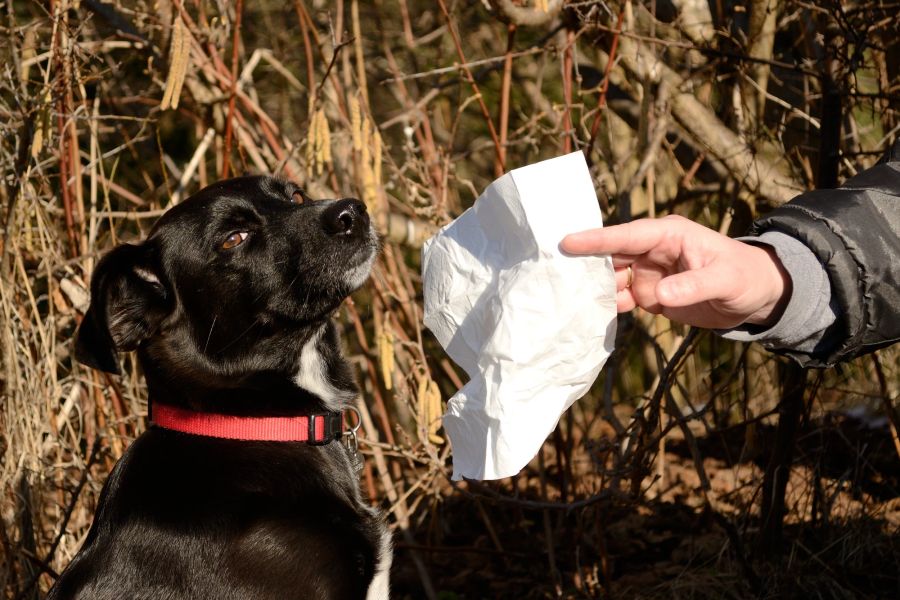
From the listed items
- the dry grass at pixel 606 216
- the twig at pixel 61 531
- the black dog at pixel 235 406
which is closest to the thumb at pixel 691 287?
the black dog at pixel 235 406

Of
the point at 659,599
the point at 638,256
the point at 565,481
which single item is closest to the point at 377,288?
the point at 565,481

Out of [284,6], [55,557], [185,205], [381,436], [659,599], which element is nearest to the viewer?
[185,205]

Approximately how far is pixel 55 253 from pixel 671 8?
269cm

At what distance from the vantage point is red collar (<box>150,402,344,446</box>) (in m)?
2.49

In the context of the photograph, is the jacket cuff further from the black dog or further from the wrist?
Answer: the black dog

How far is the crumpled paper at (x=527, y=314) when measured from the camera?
6.00ft

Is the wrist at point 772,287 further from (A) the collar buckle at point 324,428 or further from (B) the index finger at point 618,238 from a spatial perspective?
(A) the collar buckle at point 324,428

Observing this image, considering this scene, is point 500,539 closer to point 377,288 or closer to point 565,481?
point 565,481

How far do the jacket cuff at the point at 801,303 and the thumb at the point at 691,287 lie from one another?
7.8 inches

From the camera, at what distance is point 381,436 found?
4.73 m

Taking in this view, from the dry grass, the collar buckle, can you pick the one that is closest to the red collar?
the collar buckle

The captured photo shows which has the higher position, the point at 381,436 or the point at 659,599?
the point at 381,436

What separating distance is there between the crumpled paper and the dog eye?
1.01 meters

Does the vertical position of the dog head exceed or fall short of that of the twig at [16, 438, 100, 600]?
it exceeds it
